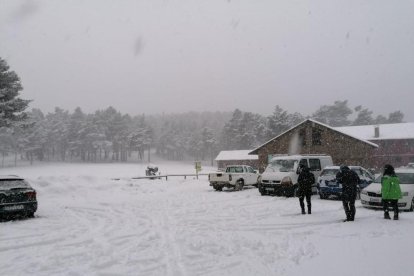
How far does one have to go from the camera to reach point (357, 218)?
40.2 ft

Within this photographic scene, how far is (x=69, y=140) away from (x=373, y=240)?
103 m

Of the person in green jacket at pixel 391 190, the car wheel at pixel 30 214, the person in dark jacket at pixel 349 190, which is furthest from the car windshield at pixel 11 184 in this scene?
the person in green jacket at pixel 391 190

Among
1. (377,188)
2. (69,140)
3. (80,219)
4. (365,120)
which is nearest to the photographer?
(80,219)

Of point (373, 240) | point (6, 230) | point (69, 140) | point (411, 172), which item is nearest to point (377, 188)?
point (411, 172)

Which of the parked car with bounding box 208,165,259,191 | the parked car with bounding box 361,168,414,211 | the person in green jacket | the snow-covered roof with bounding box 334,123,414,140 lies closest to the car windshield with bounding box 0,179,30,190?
the person in green jacket

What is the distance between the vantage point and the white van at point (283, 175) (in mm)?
19203

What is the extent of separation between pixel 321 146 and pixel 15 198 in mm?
28770

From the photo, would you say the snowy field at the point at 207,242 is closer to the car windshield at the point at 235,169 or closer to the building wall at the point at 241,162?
the car windshield at the point at 235,169

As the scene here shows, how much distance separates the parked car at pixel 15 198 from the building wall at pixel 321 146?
89.1 ft

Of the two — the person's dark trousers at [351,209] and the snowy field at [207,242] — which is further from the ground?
the person's dark trousers at [351,209]

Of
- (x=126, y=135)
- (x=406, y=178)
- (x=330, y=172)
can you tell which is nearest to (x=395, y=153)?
(x=330, y=172)

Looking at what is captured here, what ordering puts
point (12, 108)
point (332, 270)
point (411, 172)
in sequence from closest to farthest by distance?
point (332, 270), point (411, 172), point (12, 108)

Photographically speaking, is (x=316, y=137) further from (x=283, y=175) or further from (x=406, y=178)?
(x=406, y=178)

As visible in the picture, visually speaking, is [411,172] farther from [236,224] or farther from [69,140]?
[69,140]
